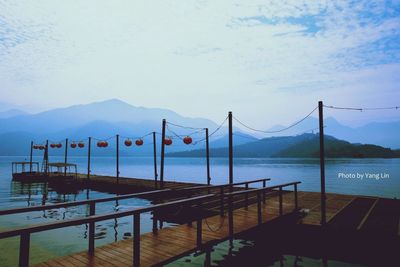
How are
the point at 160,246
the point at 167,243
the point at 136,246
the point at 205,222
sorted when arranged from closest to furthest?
1. the point at 136,246
2. the point at 160,246
3. the point at 167,243
4. the point at 205,222

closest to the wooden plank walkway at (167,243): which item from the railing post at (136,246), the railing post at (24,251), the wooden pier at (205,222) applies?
the wooden pier at (205,222)

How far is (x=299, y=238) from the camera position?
11570 mm

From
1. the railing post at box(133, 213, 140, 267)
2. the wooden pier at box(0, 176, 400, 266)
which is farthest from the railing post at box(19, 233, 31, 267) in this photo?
the railing post at box(133, 213, 140, 267)

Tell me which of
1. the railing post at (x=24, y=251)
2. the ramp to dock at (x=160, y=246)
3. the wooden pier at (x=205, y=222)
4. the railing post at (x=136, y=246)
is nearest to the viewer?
the railing post at (x=24, y=251)

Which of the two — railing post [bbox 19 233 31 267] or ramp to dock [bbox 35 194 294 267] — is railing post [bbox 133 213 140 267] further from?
railing post [bbox 19 233 31 267]

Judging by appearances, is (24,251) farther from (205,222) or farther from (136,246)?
(205,222)

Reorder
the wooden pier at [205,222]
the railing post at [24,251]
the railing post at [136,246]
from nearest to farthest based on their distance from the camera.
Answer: the railing post at [24,251] < the railing post at [136,246] < the wooden pier at [205,222]

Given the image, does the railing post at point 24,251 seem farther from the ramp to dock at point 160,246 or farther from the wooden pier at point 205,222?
the ramp to dock at point 160,246

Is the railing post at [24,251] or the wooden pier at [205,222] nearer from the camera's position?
the railing post at [24,251]

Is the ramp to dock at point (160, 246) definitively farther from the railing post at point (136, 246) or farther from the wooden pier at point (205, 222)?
the railing post at point (136, 246)

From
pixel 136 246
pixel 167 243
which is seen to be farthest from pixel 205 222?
pixel 136 246

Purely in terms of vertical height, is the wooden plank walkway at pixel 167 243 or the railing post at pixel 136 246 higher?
the railing post at pixel 136 246

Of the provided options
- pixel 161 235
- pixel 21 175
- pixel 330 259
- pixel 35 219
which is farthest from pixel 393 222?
pixel 21 175

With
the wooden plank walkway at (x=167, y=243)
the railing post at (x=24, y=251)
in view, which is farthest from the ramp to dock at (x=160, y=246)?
the railing post at (x=24, y=251)
